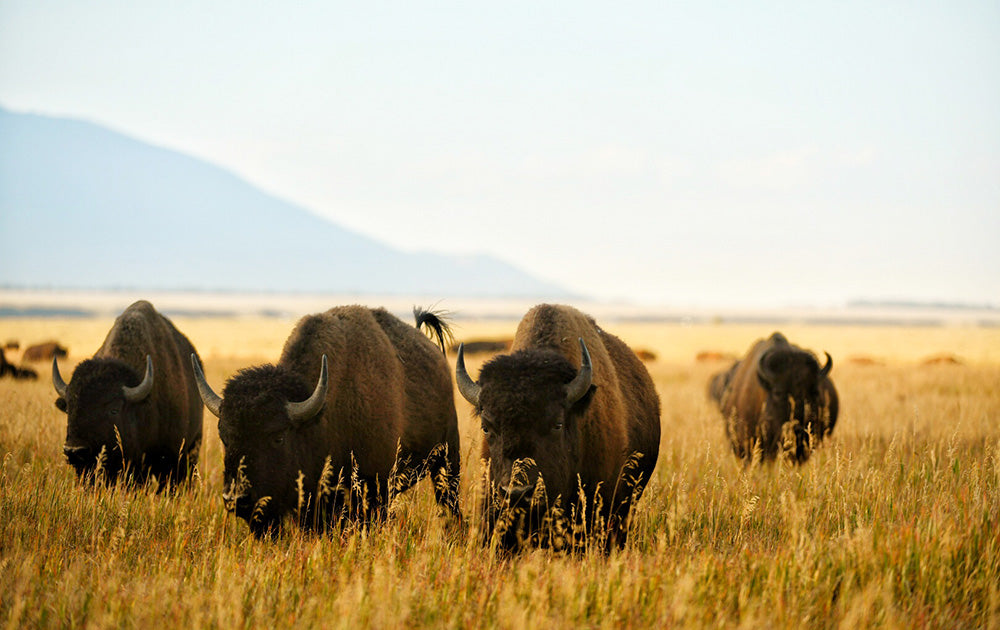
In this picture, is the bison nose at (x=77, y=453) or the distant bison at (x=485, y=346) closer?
the bison nose at (x=77, y=453)

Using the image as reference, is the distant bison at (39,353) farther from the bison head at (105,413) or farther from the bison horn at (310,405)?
the bison horn at (310,405)

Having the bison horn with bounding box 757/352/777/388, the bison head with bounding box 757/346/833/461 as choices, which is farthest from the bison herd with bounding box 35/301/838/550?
the bison horn with bounding box 757/352/777/388

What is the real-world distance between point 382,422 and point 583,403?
2.29m

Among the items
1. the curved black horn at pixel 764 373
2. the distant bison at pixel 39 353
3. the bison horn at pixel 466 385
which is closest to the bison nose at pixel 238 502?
the bison horn at pixel 466 385

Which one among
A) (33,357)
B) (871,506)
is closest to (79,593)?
(871,506)

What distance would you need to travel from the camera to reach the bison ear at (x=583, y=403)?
596 cm

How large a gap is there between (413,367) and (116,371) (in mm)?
3382

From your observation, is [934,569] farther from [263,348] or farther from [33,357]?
[263,348]

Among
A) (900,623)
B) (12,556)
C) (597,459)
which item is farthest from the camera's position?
(597,459)

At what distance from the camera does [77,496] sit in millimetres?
7566

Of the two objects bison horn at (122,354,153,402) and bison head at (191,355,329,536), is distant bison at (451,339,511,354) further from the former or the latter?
bison head at (191,355,329,536)

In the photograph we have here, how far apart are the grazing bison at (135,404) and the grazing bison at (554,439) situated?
3.92m

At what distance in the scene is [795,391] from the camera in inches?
452

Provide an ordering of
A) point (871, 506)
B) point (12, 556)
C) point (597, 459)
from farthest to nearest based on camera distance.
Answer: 1. point (871, 506)
2. point (597, 459)
3. point (12, 556)
